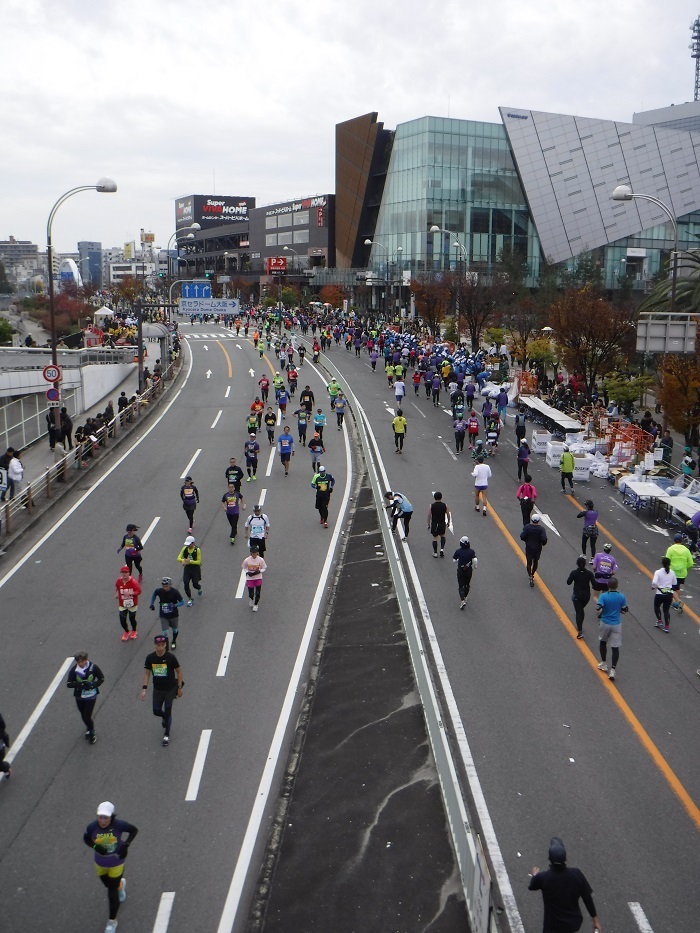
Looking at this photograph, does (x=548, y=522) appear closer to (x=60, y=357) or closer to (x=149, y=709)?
(x=149, y=709)

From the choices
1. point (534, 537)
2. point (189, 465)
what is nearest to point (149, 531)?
point (189, 465)

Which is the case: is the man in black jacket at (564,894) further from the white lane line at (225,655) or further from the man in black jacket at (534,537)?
the man in black jacket at (534,537)

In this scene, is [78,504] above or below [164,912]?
above

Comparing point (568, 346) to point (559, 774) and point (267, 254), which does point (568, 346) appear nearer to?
point (559, 774)

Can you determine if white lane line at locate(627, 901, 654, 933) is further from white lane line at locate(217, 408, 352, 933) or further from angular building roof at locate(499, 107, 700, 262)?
angular building roof at locate(499, 107, 700, 262)


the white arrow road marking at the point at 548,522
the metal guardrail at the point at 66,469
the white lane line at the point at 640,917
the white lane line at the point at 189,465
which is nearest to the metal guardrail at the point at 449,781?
the white lane line at the point at 640,917

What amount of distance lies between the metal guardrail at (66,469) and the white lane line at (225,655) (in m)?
8.79

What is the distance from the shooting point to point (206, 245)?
18250 cm

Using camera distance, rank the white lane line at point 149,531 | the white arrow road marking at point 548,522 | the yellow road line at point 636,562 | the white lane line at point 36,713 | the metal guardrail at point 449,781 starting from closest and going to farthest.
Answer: the metal guardrail at point 449,781 < the white lane line at point 36,713 < the yellow road line at point 636,562 < the white lane line at point 149,531 < the white arrow road marking at point 548,522

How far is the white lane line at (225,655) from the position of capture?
12.3 metres

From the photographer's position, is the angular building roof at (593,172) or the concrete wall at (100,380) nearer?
the concrete wall at (100,380)

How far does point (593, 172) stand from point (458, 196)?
575 inches

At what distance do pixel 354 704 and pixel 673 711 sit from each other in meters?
4.26

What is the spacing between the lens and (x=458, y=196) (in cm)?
9262
